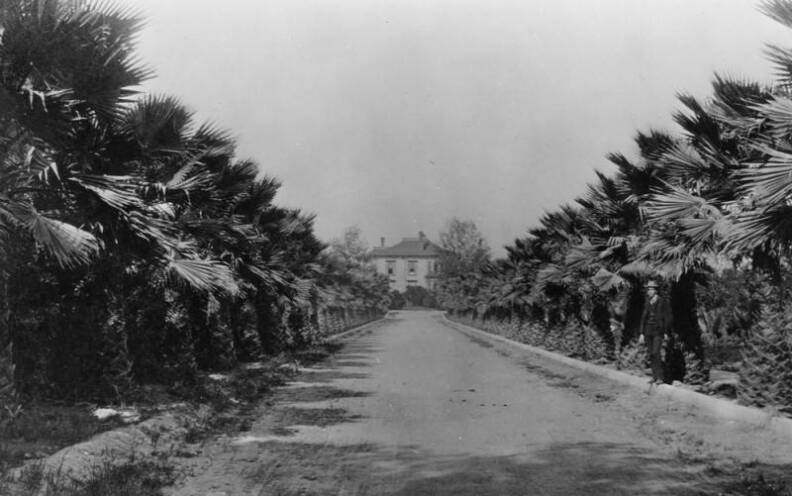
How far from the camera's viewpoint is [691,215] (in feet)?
34.3

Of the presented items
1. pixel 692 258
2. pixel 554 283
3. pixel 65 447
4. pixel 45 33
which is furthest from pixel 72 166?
pixel 554 283

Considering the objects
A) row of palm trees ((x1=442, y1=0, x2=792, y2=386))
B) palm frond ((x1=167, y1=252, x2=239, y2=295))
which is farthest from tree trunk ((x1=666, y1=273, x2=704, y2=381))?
palm frond ((x1=167, y1=252, x2=239, y2=295))

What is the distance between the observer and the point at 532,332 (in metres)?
25.8

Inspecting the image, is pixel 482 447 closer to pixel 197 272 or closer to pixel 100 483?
pixel 100 483

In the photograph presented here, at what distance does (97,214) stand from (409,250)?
127027mm

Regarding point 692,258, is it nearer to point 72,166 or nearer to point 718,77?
point 718,77

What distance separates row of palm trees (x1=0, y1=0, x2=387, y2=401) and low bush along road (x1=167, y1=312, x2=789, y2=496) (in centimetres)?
244

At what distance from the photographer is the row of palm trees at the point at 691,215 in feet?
25.0

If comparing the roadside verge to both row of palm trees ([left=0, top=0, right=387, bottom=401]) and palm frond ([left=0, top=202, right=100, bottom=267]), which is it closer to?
row of palm trees ([left=0, top=0, right=387, bottom=401])

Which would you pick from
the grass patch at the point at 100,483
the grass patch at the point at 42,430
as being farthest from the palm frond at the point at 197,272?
the grass patch at the point at 100,483

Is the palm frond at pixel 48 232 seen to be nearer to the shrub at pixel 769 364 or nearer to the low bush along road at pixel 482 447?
the low bush along road at pixel 482 447

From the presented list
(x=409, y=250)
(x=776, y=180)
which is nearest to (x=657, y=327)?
(x=776, y=180)

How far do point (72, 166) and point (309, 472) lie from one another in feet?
15.2

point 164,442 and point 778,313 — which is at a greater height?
point 778,313
